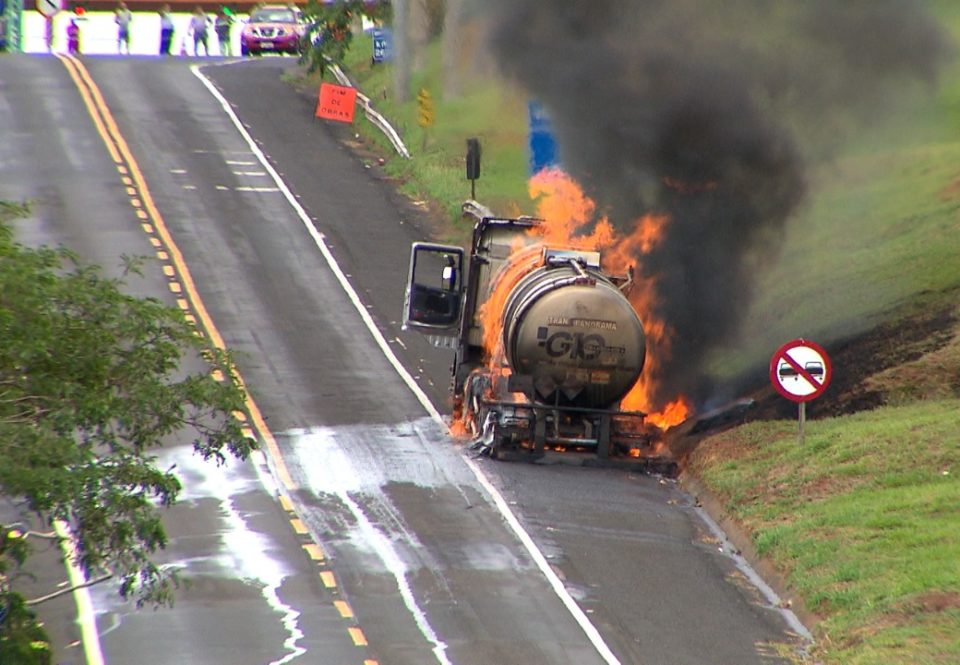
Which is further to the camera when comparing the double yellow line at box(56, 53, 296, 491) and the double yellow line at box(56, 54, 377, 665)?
the double yellow line at box(56, 53, 296, 491)

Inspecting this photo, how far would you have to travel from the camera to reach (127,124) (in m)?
43.9

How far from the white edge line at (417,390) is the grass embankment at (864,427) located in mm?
2290

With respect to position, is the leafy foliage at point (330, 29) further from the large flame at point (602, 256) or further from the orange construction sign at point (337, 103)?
the large flame at point (602, 256)

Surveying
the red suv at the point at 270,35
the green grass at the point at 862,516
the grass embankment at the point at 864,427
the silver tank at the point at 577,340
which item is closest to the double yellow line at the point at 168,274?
the silver tank at the point at 577,340

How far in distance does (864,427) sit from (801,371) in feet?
6.98

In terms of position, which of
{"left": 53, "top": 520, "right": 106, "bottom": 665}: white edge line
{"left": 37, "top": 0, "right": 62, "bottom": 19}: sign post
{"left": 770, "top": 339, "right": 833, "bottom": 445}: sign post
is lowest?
{"left": 53, "top": 520, "right": 106, "bottom": 665}: white edge line

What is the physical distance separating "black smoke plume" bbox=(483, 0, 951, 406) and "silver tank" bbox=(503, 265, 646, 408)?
178 inches

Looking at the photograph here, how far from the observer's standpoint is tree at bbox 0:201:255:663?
12547 millimetres

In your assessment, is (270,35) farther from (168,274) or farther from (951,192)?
(951,192)

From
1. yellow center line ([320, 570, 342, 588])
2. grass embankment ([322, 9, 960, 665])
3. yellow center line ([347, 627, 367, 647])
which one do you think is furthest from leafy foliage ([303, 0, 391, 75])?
yellow center line ([347, 627, 367, 647])

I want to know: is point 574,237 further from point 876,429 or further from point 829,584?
point 829,584

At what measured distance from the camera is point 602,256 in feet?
87.2

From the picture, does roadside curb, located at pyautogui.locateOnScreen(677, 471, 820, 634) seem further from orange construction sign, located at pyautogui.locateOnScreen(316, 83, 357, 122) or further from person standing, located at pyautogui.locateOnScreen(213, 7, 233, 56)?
person standing, located at pyautogui.locateOnScreen(213, 7, 233, 56)

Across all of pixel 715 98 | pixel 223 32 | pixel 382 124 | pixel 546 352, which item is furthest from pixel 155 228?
pixel 223 32
